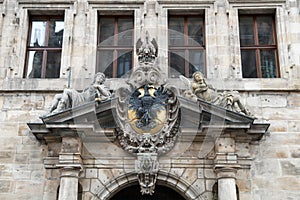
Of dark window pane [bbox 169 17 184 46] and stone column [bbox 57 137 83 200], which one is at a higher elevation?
dark window pane [bbox 169 17 184 46]

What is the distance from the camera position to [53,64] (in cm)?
1077

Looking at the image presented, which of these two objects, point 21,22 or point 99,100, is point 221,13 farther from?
point 21,22

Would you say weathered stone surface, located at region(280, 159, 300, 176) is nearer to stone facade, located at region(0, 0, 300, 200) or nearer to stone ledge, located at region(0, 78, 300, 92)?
stone facade, located at region(0, 0, 300, 200)

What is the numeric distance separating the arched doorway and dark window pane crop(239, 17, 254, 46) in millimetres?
3666

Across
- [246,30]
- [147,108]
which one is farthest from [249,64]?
[147,108]

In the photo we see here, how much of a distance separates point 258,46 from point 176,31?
1884mm

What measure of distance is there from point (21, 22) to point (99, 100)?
310 cm

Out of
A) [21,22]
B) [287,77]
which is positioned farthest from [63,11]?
[287,77]

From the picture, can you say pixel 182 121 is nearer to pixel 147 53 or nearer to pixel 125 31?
pixel 147 53

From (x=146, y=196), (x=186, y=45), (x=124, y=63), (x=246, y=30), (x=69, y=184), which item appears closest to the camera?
(x=69, y=184)

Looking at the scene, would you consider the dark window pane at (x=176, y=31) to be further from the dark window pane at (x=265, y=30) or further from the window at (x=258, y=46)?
the dark window pane at (x=265, y=30)

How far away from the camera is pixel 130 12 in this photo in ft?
36.7

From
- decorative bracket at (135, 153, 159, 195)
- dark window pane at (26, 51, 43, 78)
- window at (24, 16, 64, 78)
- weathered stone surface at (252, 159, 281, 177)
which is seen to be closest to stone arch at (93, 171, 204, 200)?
decorative bracket at (135, 153, 159, 195)

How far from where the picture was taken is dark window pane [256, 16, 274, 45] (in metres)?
10.9
